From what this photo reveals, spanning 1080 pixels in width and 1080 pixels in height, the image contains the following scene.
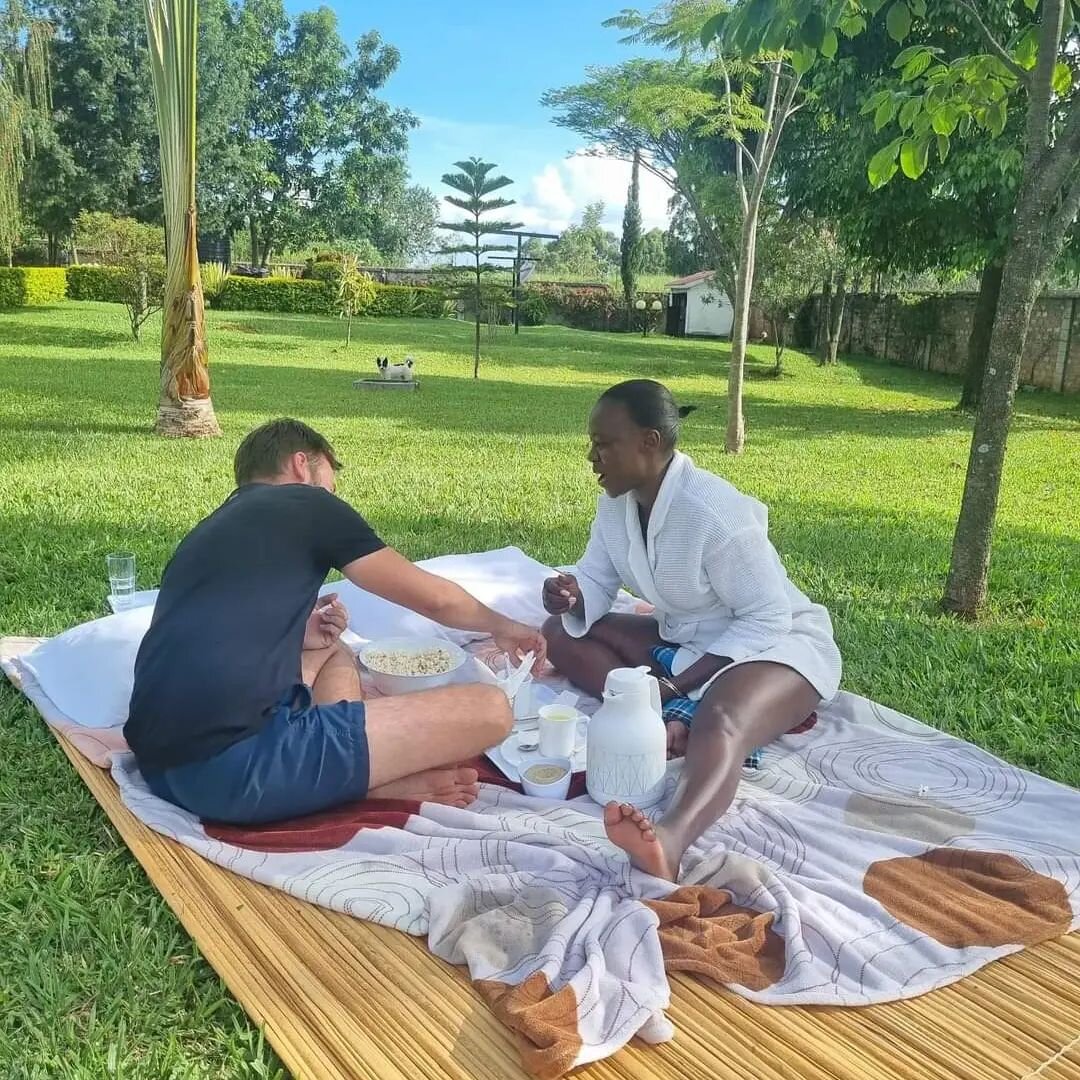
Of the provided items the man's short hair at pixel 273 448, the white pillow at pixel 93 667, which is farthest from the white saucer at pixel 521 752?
the white pillow at pixel 93 667

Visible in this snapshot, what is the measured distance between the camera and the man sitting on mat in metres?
2.31

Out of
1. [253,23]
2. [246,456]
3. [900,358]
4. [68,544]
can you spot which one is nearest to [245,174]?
[253,23]

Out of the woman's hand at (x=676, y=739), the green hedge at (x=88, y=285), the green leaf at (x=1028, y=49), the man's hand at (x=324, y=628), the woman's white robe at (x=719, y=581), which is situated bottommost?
the woman's hand at (x=676, y=739)

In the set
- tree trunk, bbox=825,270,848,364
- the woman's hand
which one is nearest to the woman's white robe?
the woman's hand

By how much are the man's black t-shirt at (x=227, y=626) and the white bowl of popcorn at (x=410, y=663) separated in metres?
0.64

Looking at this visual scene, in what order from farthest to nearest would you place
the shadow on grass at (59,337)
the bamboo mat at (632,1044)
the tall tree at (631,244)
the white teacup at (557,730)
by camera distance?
the tall tree at (631,244) < the shadow on grass at (59,337) < the white teacup at (557,730) < the bamboo mat at (632,1044)

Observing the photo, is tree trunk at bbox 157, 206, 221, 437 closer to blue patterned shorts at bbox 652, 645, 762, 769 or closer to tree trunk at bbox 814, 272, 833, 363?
blue patterned shorts at bbox 652, 645, 762, 769

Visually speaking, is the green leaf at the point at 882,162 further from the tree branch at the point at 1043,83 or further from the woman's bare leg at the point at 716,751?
the woman's bare leg at the point at 716,751

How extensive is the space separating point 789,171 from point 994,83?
1167cm

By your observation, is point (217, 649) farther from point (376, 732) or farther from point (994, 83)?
point (994, 83)

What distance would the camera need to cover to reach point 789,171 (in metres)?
15.0

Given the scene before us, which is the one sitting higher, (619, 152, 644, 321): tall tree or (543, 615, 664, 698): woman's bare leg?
(619, 152, 644, 321): tall tree

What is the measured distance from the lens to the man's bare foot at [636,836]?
212cm

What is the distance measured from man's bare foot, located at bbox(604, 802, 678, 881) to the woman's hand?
73 centimetres
